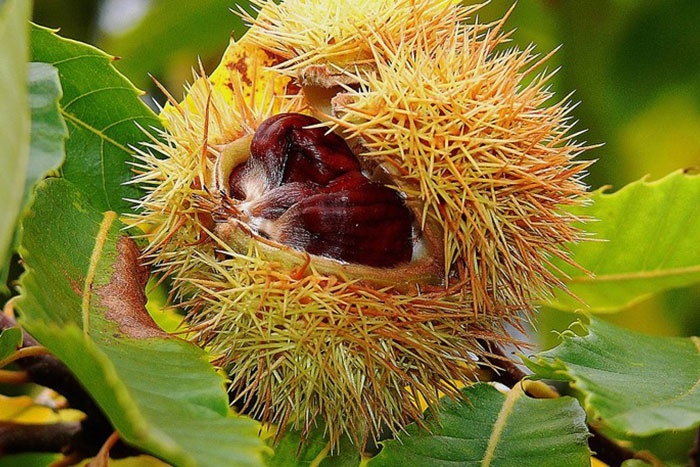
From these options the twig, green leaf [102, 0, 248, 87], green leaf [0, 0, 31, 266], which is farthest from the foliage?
green leaf [102, 0, 248, 87]

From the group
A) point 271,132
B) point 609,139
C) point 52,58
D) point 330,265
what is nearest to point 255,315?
point 330,265

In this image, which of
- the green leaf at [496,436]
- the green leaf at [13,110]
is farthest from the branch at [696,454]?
the green leaf at [13,110]

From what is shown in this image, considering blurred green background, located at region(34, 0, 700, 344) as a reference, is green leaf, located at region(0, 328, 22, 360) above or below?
below

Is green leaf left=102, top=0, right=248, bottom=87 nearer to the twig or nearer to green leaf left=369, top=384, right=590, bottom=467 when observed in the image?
the twig

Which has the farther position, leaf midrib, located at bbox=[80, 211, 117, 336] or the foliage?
leaf midrib, located at bbox=[80, 211, 117, 336]

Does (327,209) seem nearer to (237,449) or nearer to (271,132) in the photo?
(271,132)

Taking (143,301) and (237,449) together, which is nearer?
(237,449)

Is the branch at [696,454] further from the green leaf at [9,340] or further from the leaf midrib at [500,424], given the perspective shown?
the green leaf at [9,340]
